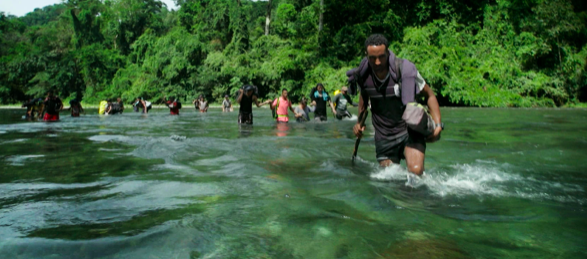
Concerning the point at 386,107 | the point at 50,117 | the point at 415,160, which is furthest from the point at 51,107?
the point at 415,160

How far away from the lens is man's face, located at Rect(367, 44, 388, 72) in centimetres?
460

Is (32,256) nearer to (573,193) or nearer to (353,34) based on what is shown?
(573,193)

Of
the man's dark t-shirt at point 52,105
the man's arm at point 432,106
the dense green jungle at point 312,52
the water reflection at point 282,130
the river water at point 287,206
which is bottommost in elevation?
the river water at point 287,206

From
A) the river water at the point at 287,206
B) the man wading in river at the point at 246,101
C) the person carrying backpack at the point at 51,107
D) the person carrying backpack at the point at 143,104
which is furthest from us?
the person carrying backpack at the point at 143,104

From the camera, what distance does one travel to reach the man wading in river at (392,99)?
178 inches

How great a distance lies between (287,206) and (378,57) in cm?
178

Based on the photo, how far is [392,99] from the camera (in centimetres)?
487

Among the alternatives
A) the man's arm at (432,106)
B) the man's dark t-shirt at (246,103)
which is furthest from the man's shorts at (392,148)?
the man's dark t-shirt at (246,103)

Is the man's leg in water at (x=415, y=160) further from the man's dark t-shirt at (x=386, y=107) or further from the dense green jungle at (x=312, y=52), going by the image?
the dense green jungle at (x=312, y=52)

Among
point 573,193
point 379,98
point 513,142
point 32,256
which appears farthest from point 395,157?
point 513,142

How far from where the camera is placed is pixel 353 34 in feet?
119

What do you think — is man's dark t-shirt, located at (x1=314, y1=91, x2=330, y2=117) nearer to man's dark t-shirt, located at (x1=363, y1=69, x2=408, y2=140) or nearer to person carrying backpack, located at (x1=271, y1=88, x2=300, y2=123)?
person carrying backpack, located at (x1=271, y1=88, x2=300, y2=123)

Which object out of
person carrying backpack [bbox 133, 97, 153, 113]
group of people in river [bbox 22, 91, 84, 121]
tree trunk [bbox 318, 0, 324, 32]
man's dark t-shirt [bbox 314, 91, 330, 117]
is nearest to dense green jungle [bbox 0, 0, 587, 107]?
tree trunk [bbox 318, 0, 324, 32]

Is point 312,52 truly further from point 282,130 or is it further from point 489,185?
point 489,185
